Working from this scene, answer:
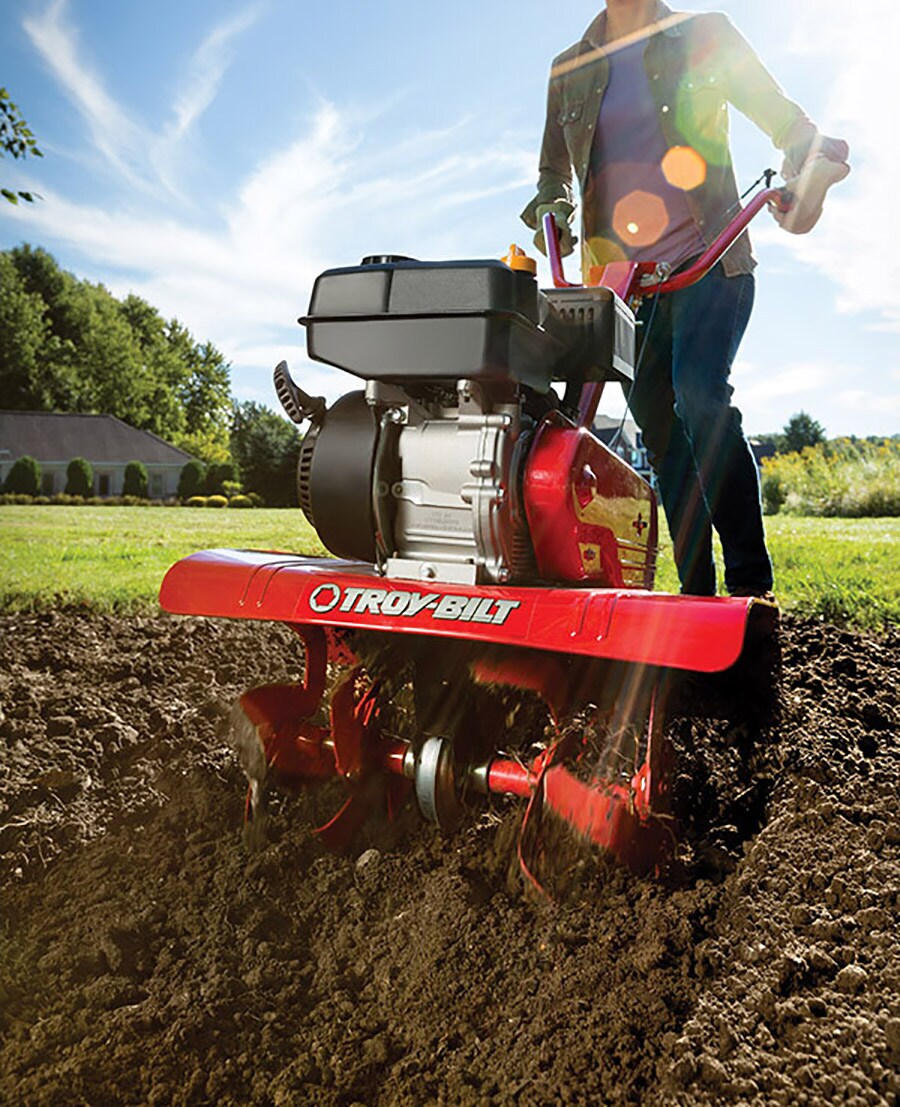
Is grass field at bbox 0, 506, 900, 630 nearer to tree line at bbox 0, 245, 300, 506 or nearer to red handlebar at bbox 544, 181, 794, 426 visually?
tree line at bbox 0, 245, 300, 506

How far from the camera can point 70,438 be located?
260 inches

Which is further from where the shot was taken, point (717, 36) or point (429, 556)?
point (717, 36)

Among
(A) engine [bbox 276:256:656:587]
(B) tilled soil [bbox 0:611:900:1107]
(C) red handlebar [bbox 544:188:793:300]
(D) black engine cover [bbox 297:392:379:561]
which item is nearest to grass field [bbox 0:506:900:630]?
(B) tilled soil [bbox 0:611:900:1107]

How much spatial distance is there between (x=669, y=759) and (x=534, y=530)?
1.76ft

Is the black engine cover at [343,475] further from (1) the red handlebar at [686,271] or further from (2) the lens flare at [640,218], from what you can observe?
(2) the lens flare at [640,218]

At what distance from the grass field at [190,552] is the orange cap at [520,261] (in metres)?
2.80

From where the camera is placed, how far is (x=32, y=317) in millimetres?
6695

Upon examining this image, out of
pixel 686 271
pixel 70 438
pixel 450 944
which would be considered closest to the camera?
pixel 450 944

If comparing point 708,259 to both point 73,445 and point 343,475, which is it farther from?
point 73,445

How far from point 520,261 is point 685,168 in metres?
1.33

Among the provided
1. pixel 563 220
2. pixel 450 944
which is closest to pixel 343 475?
pixel 450 944

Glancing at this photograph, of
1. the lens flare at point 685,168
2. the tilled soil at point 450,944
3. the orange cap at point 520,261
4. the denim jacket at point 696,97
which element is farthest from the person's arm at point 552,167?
the tilled soil at point 450,944

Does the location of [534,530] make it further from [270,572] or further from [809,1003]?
[809,1003]

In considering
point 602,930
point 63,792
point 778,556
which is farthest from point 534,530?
point 778,556
